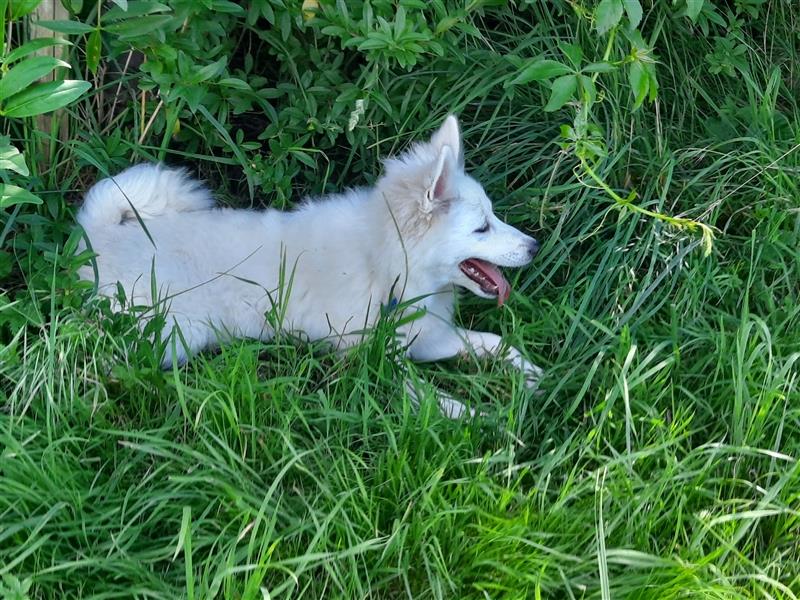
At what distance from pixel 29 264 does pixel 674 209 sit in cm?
201

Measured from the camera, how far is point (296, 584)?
168cm

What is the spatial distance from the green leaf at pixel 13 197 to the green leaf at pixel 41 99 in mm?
195

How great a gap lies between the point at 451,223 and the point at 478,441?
0.71 meters

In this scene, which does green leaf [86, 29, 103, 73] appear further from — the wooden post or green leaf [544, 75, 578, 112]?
green leaf [544, 75, 578, 112]

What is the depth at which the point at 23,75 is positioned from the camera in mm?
1857

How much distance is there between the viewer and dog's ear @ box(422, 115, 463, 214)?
234cm

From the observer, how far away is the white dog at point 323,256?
250 centimetres

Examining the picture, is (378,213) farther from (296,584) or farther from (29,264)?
(296,584)

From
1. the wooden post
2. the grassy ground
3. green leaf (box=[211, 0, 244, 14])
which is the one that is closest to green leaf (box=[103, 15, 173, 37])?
green leaf (box=[211, 0, 244, 14])

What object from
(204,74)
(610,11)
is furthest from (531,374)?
(204,74)

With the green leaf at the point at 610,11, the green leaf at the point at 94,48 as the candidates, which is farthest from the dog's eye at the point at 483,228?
the green leaf at the point at 94,48

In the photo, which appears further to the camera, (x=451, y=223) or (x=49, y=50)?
(x=49, y=50)

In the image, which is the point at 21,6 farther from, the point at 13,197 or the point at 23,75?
the point at 13,197

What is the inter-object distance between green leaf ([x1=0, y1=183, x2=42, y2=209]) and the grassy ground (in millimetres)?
288
